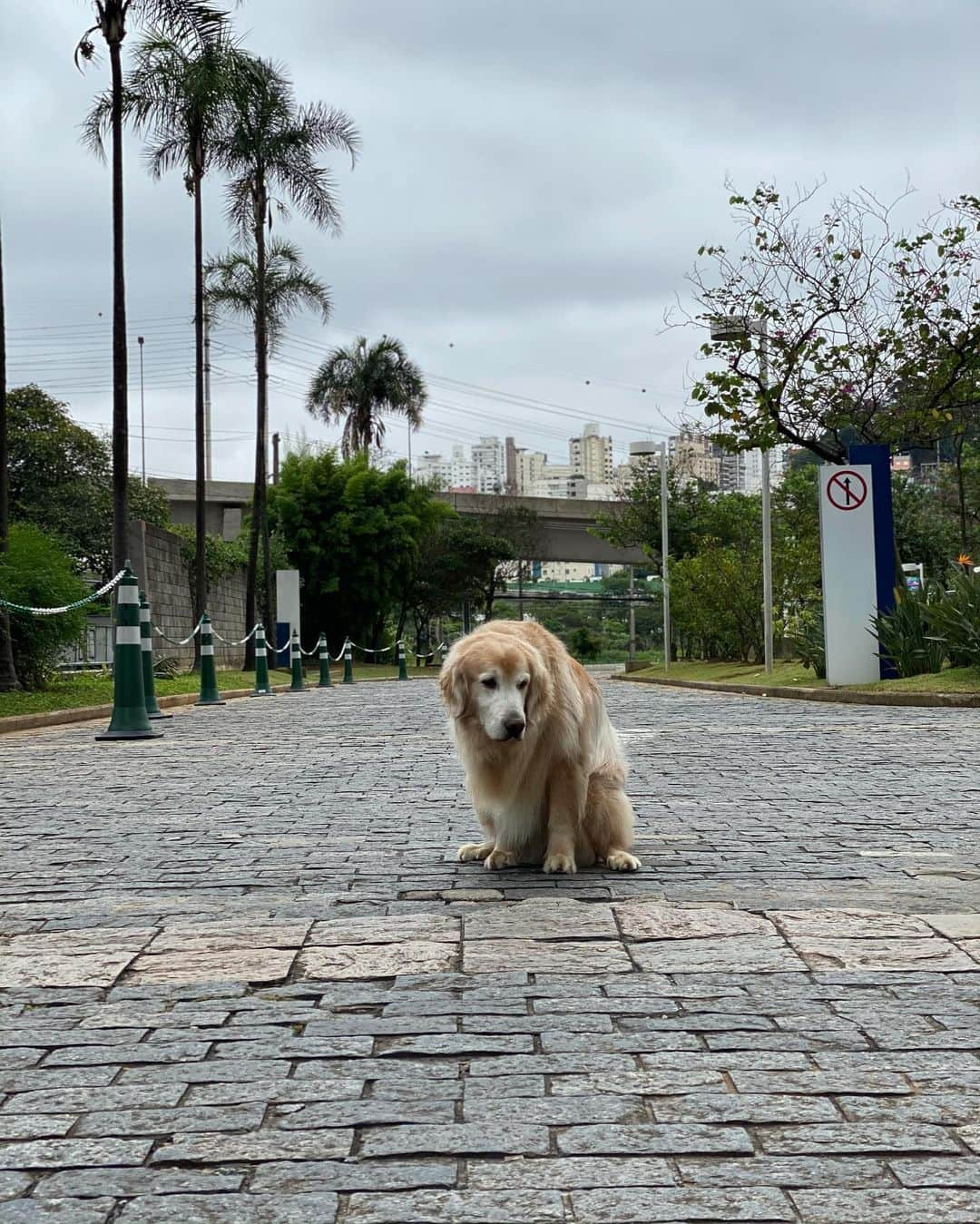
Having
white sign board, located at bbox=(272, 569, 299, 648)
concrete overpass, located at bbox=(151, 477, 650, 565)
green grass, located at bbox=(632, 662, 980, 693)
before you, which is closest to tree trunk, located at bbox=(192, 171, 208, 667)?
white sign board, located at bbox=(272, 569, 299, 648)

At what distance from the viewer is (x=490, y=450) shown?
635 feet

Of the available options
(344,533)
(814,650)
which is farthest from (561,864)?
(344,533)

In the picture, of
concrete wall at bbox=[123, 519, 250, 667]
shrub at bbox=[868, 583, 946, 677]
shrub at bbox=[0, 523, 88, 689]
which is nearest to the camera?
shrub at bbox=[0, 523, 88, 689]

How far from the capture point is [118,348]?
23.7m

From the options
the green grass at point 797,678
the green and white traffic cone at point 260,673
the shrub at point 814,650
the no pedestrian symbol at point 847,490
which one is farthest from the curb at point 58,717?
the shrub at point 814,650

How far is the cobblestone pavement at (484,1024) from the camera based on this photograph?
241 centimetres

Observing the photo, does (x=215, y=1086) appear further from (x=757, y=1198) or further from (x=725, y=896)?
(x=725, y=896)

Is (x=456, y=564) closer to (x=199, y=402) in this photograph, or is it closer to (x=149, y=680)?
(x=199, y=402)

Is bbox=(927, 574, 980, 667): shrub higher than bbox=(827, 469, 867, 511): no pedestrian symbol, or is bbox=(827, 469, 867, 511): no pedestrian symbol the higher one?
bbox=(827, 469, 867, 511): no pedestrian symbol

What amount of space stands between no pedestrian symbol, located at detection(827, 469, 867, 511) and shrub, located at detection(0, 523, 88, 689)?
392 inches

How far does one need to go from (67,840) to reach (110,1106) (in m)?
3.99

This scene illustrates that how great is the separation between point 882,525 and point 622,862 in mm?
14810

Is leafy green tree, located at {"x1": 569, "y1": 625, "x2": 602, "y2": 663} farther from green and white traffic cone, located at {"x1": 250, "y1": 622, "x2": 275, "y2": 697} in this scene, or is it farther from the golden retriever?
the golden retriever

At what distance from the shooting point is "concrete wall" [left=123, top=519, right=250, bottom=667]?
30250 mm
